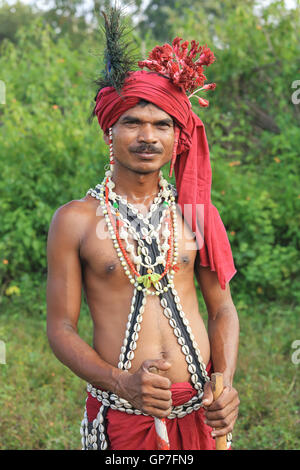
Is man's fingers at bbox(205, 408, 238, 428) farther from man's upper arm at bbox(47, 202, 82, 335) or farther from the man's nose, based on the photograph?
the man's nose

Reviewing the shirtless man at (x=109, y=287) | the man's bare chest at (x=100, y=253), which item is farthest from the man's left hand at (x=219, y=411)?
the man's bare chest at (x=100, y=253)

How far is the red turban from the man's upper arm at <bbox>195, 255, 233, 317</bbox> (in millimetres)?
65

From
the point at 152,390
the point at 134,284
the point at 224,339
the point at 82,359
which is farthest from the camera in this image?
the point at 224,339

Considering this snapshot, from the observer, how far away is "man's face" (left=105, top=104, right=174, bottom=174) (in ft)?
6.64

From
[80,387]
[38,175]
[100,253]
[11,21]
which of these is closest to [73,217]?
[100,253]

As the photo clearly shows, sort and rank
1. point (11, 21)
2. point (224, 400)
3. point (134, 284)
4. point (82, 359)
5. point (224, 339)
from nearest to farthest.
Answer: point (224, 400) → point (82, 359) → point (134, 284) → point (224, 339) → point (11, 21)

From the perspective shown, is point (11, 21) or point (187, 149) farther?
point (11, 21)

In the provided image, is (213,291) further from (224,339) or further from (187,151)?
(187,151)

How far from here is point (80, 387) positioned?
13.1 ft

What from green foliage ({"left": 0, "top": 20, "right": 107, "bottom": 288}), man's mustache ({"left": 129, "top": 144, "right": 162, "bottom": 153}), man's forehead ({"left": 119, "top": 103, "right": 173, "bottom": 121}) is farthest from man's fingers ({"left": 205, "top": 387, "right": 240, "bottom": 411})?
green foliage ({"left": 0, "top": 20, "right": 107, "bottom": 288})

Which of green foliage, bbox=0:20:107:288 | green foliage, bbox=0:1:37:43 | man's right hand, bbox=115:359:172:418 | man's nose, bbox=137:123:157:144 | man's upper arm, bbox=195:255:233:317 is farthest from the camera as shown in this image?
green foliage, bbox=0:1:37:43

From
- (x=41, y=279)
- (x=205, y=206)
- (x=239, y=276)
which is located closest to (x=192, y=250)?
(x=205, y=206)

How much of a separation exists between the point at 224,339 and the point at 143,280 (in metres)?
0.45

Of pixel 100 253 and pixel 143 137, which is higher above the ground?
pixel 143 137
